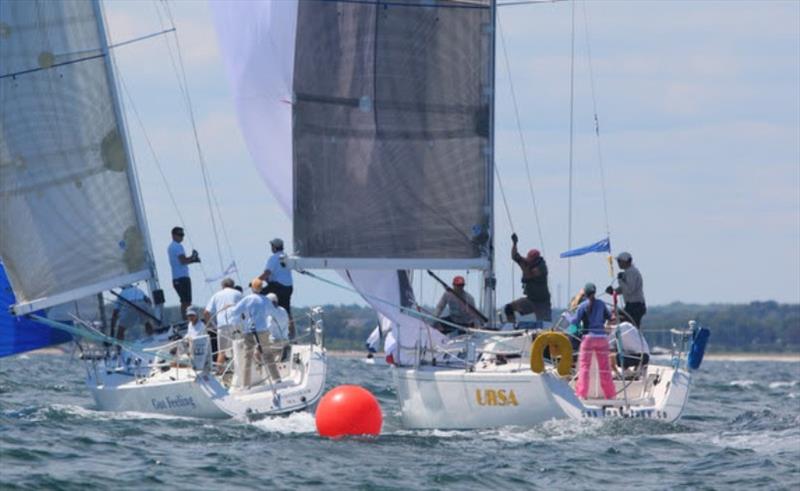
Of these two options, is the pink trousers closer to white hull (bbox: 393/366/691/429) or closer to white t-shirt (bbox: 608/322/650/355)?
white hull (bbox: 393/366/691/429)

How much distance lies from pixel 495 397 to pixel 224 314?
372 cm

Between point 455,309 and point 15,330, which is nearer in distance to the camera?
point 455,309

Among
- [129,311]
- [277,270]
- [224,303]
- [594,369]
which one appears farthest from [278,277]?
[594,369]

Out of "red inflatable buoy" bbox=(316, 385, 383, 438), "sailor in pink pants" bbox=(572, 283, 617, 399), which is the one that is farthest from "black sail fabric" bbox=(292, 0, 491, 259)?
"red inflatable buoy" bbox=(316, 385, 383, 438)

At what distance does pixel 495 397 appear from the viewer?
22016 millimetres

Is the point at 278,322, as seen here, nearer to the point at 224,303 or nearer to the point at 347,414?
the point at 224,303

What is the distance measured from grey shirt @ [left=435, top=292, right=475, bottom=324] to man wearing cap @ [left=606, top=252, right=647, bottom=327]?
2023 mm

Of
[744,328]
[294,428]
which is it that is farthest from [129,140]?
[744,328]

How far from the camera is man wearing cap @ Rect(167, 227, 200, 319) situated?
26.3 meters

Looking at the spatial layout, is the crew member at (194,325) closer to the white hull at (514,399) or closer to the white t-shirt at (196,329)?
the white t-shirt at (196,329)

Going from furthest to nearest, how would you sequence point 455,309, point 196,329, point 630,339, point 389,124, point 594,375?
point 389,124, point 455,309, point 196,329, point 630,339, point 594,375

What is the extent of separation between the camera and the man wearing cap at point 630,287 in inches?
918

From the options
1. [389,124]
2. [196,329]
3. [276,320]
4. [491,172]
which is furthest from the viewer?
[491,172]

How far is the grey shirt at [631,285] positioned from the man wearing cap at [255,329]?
4.36 m
